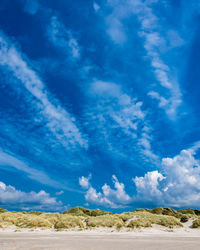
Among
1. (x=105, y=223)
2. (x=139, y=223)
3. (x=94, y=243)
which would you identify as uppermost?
(x=105, y=223)

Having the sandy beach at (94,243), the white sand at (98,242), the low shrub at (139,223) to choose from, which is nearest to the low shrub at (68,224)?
the white sand at (98,242)

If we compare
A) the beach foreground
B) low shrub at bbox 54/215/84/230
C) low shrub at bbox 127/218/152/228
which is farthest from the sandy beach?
low shrub at bbox 54/215/84/230

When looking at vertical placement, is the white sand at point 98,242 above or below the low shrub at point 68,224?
below

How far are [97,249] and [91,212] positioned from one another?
53.7 metres

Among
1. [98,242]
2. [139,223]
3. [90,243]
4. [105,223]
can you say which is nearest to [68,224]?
[105,223]

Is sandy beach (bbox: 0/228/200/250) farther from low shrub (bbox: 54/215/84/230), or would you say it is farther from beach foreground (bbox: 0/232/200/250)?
low shrub (bbox: 54/215/84/230)

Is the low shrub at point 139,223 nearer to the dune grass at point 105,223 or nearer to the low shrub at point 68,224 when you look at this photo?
the dune grass at point 105,223

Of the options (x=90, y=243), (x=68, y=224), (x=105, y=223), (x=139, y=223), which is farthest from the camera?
(x=105, y=223)

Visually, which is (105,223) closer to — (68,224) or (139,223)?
(139,223)

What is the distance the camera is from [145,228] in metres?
27.0

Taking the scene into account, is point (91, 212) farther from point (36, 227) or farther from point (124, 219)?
point (36, 227)

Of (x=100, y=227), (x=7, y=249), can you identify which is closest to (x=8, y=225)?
(x=100, y=227)

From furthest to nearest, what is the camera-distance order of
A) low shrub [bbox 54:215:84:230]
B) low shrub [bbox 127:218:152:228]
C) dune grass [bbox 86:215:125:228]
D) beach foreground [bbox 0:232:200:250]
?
dune grass [bbox 86:215:125:228]
low shrub [bbox 127:218:152:228]
low shrub [bbox 54:215:84:230]
beach foreground [bbox 0:232:200:250]

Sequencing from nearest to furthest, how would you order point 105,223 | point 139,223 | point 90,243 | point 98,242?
point 90,243 < point 98,242 < point 139,223 < point 105,223
